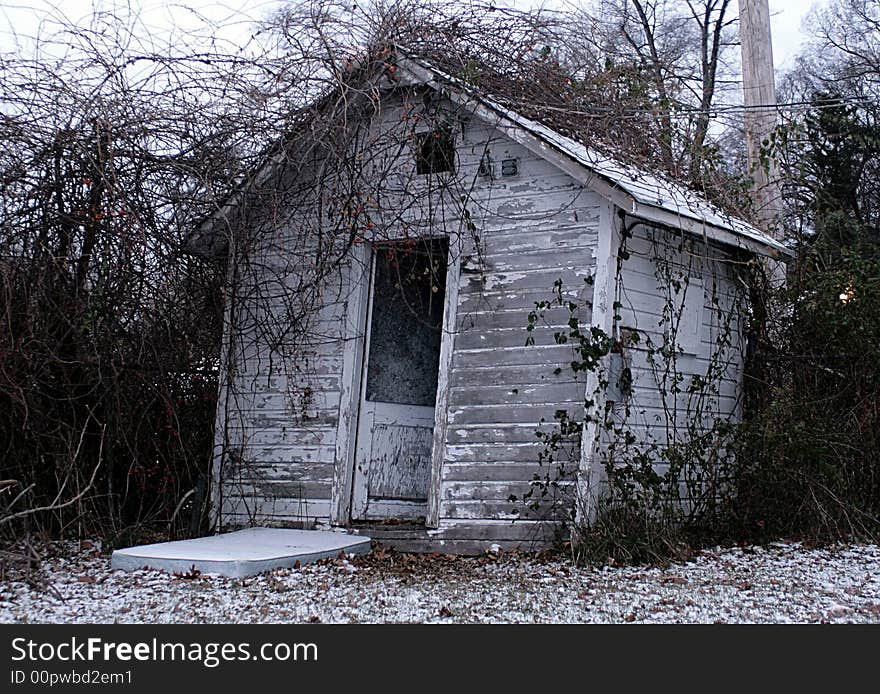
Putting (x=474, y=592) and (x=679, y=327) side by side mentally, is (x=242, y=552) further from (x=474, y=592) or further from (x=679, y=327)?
(x=679, y=327)

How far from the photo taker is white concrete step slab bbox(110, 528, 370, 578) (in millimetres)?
7035

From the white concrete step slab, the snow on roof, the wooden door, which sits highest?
the snow on roof

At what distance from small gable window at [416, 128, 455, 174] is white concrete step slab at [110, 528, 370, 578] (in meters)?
3.10

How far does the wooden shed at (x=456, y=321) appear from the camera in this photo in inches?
311

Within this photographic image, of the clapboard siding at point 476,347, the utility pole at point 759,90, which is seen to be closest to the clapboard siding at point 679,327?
the clapboard siding at point 476,347

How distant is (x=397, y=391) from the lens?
9.32 m

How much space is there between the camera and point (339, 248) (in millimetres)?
8852

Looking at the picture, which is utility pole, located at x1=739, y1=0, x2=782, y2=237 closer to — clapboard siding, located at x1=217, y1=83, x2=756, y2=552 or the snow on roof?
the snow on roof

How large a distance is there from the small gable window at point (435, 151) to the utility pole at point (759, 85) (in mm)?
3877

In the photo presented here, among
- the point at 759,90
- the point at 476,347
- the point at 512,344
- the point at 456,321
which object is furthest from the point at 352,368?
the point at 759,90

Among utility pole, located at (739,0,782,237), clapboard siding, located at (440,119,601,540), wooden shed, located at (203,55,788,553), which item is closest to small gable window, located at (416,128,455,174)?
wooden shed, located at (203,55,788,553)

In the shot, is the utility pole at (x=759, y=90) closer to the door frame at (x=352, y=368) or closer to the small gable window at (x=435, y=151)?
the small gable window at (x=435, y=151)
